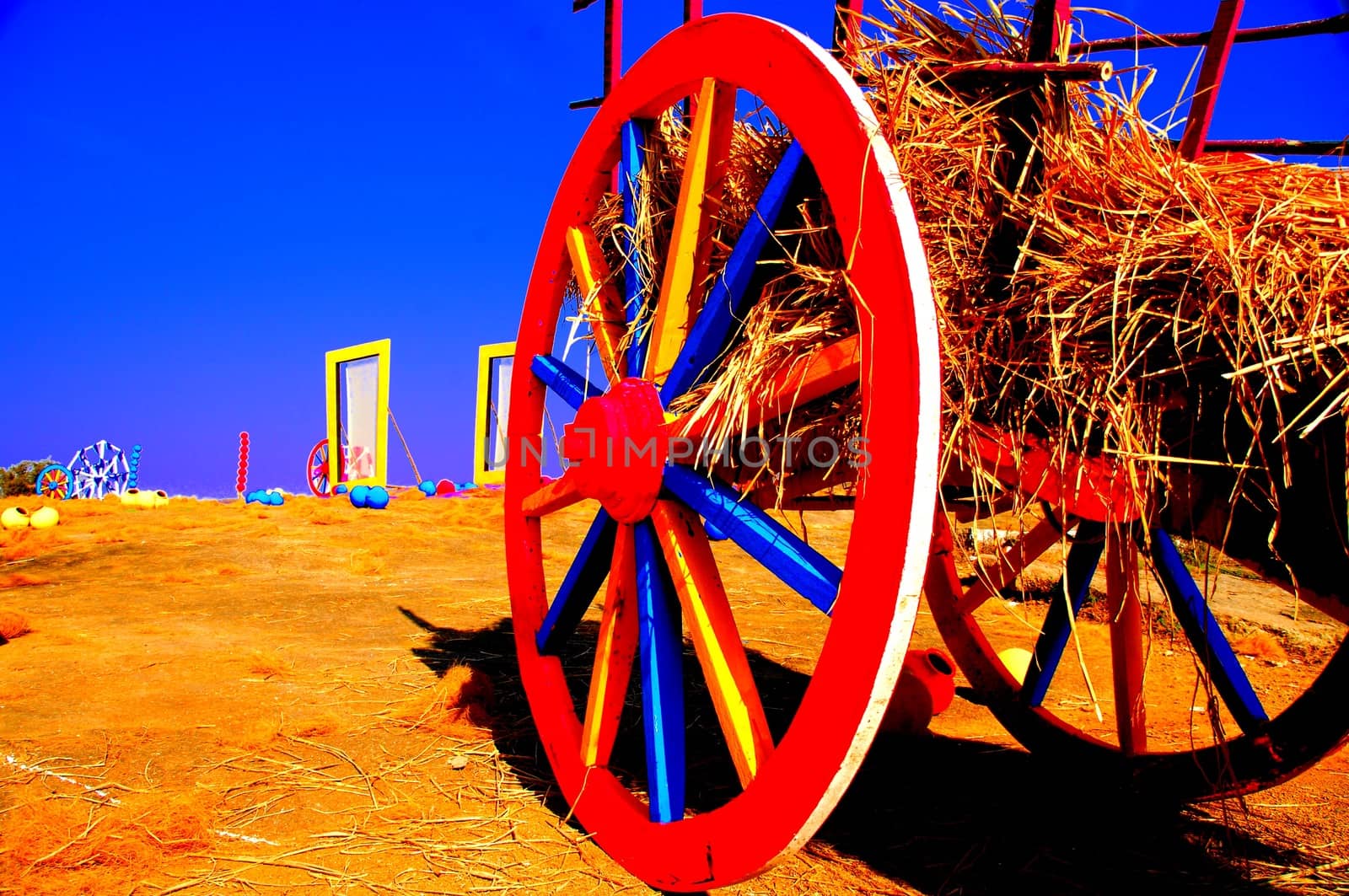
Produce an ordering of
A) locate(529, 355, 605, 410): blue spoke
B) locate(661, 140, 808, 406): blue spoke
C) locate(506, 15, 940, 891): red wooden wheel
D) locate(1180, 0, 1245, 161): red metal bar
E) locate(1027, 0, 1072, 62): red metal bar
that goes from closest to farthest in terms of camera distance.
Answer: locate(506, 15, 940, 891): red wooden wheel → locate(1027, 0, 1072, 62): red metal bar → locate(661, 140, 808, 406): blue spoke → locate(1180, 0, 1245, 161): red metal bar → locate(529, 355, 605, 410): blue spoke

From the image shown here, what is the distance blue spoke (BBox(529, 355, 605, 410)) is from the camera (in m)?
2.88

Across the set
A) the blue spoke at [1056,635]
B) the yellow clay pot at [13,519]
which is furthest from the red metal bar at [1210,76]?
the yellow clay pot at [13,519]

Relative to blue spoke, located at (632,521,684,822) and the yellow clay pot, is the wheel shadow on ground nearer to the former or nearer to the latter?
blue spoke, located at (632,521,684,822)

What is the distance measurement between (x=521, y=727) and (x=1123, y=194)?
9.81 ft

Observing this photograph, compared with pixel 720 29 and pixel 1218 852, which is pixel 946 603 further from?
pixel 720 29

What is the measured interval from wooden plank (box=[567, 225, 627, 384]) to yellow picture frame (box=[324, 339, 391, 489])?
1105cm

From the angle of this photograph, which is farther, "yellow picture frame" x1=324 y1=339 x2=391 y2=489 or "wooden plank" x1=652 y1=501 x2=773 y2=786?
"yellow picture frame" x1=324 y1=339 x2=391 y2=489

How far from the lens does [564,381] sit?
118 inches

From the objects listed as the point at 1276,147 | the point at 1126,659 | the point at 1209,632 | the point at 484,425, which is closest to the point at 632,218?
the point at 1276,147

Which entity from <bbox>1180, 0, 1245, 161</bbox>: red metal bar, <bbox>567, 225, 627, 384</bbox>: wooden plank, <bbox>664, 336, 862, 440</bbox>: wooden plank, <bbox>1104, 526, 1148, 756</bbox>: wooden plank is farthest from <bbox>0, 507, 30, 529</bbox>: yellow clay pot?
<bbox>1180, 0, 1245, 161</bbox>: red metal bar

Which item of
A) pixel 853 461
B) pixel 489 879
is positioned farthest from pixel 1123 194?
pixel 489 879

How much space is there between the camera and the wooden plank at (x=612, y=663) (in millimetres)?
2598

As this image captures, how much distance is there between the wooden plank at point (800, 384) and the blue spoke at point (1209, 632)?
1463 mm

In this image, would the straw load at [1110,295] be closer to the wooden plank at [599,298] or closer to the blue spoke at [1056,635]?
the wooden plank at [599,298]
